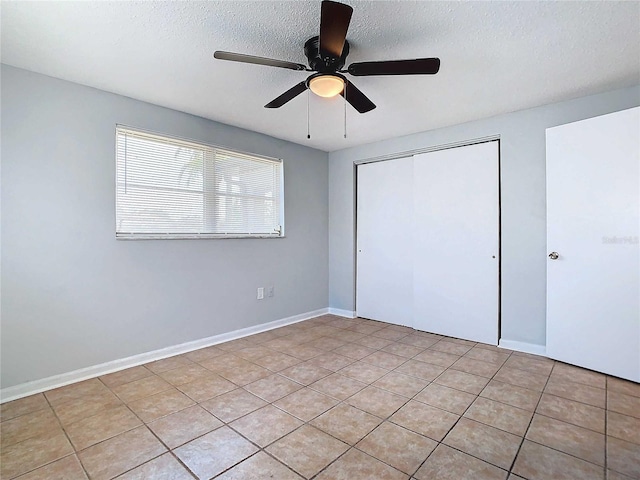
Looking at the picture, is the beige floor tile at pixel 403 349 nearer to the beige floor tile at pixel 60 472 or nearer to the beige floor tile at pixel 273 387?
the beige floor tile at pixel 273 387

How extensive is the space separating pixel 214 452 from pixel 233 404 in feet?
1.62

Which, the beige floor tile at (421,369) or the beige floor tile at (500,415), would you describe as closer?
the beige floor tile at (500,415)

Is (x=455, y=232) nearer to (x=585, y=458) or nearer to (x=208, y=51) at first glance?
(x=585, y=458)

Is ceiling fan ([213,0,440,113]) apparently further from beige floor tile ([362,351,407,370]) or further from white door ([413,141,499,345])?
beige floor tile ([362,351,407,370])

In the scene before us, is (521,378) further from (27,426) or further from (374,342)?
(27,426)

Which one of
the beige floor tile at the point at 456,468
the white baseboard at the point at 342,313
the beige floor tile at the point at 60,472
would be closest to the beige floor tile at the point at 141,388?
the beige floor tile at the point at 60,472

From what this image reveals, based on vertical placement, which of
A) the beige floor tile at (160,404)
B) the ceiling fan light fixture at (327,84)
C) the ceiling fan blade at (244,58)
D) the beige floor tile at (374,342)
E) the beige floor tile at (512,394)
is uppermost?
the ceiling fan blade at (244,58)

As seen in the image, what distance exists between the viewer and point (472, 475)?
153 centimetres

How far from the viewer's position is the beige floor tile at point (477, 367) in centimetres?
271

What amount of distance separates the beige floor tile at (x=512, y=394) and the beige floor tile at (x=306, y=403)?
1.11 metres

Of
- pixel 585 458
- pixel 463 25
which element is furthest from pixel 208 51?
pixel 585 458

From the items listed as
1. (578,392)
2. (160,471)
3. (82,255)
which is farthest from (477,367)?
(82,255)

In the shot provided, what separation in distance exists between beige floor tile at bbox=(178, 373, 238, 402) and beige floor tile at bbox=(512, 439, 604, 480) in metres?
1.85

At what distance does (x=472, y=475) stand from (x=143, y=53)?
309 cm
